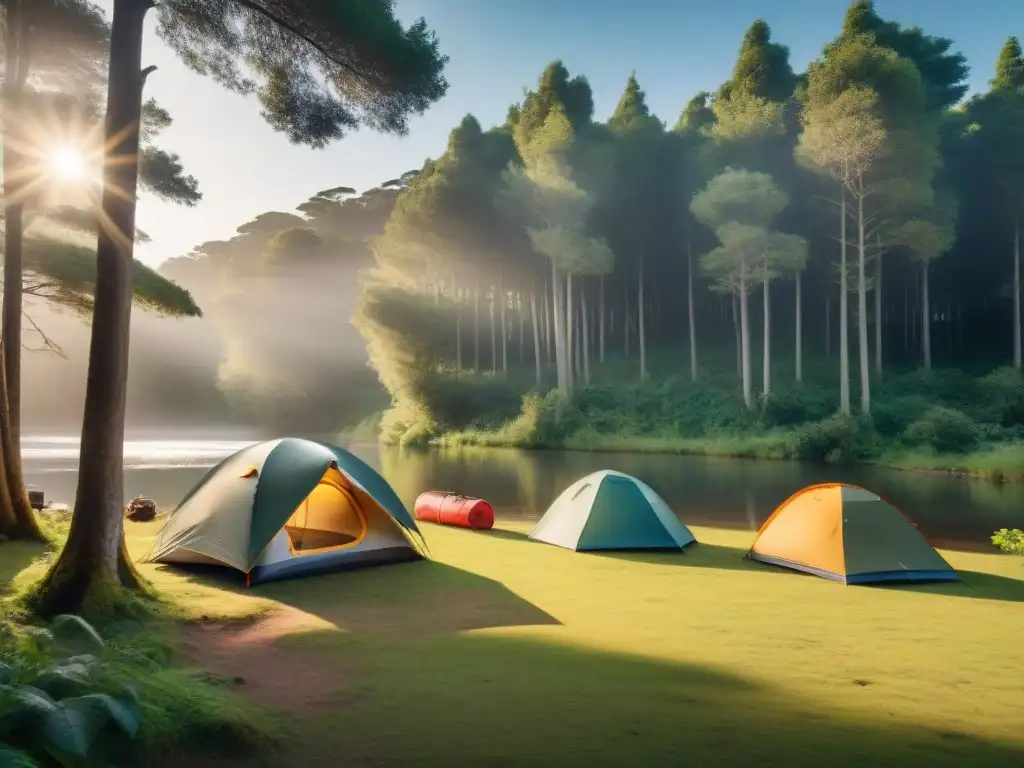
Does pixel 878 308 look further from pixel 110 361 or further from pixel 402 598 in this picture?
pixel 110 361

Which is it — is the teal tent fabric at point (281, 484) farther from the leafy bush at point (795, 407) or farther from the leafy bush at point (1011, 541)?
the leafy bush at point (795, 407)

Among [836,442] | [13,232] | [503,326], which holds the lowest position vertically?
[836,442]

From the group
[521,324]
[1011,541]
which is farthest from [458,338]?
[1011,541]

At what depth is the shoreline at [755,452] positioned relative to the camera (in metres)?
19.1

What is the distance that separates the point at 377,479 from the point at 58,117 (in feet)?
21.2

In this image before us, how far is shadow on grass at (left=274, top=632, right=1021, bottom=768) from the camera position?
3814 mm

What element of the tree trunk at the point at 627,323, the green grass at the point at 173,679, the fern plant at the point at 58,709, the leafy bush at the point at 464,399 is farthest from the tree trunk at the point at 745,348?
the fern plant at the point at 58,709

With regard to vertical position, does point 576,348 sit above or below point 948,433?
above

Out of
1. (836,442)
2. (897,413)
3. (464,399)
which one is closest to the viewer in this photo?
(836,442)

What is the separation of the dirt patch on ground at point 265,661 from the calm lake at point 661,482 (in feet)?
24.2

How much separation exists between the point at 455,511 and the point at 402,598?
4629 millimetres

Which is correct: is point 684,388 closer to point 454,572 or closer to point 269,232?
point 454,572

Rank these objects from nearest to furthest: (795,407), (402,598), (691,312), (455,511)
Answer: (402,598) → (455,511) → (795,407) → (691,312)

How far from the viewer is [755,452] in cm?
2461
